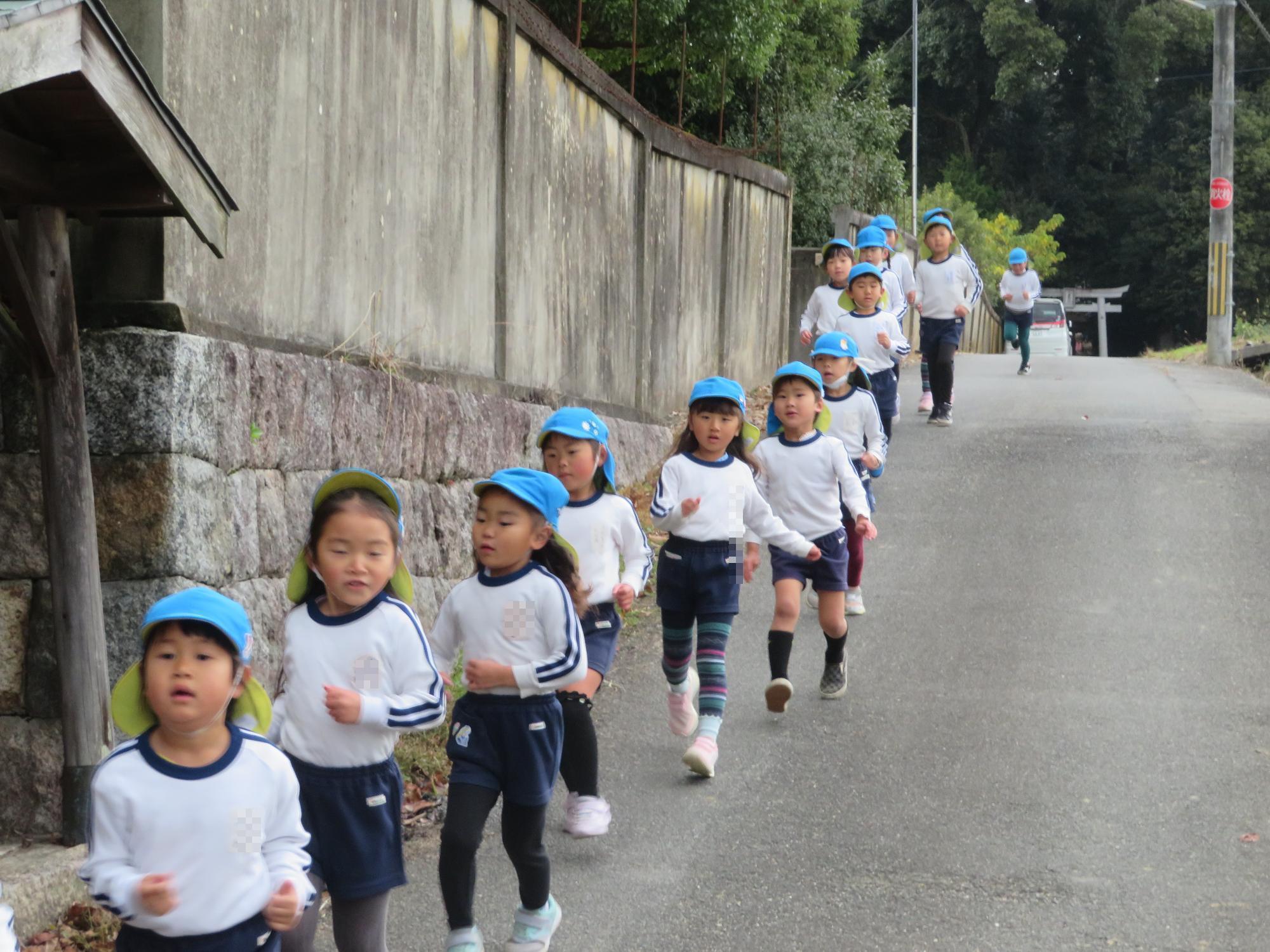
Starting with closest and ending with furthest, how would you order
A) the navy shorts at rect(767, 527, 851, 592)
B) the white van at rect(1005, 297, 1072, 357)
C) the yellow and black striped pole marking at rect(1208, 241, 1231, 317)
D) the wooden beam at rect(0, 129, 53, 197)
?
1. the wooden beam at rect(0, 129, 53, 197)
2. the navy shorts at rect(767, 527, 851, 592)
3. the yellow and black striped pole marking at rect(1208, 241, 1231, 317)
4. the white van at rect(1005, 297, 1072, 357)

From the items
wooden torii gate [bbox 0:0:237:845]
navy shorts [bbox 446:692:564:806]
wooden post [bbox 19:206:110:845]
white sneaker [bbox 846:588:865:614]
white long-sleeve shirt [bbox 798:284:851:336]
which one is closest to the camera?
navy shorts [bbox 446:692:564:806]

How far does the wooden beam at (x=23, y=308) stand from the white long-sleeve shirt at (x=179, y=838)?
2019 millimetres

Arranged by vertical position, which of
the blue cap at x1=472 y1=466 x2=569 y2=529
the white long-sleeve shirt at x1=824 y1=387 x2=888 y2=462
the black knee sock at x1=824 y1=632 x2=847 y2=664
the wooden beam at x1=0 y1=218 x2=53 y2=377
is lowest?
the black knee sock at x1=824 y1=632 x2=847 y2=664

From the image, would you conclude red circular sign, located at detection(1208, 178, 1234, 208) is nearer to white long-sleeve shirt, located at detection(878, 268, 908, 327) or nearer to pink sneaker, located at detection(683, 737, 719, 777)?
white long-sleeve shirt, located at detection(878, 268, 908, 327)

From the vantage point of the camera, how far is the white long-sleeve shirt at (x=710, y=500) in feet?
20.9

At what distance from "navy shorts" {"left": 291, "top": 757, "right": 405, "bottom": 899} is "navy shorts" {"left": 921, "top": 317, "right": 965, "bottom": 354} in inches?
407

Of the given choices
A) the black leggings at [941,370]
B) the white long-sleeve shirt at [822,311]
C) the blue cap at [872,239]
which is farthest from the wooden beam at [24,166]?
the black leggings at [941,370]

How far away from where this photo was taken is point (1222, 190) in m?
→ 22.2

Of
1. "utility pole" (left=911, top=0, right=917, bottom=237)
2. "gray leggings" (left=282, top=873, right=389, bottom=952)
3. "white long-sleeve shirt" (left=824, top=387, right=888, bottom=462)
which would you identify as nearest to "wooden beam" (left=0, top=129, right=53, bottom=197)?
"gray leggings" (left=282, top=873, right=389, bottom=952)

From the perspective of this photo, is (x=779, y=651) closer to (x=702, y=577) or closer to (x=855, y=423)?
(x=702, y=577)

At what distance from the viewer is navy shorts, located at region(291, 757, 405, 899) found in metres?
3.72

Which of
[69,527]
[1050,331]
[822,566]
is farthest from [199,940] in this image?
[1050,331]

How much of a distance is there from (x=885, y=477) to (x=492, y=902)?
787 cm

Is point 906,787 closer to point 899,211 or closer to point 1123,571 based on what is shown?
point 1123,571
